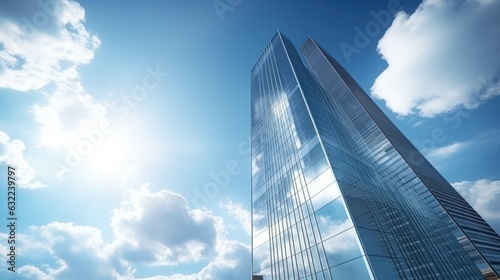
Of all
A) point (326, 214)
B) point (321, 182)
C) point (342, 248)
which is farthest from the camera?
point (321, 182)

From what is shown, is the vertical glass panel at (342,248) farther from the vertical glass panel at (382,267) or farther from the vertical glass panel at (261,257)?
the vertical glass panel at (261,257)

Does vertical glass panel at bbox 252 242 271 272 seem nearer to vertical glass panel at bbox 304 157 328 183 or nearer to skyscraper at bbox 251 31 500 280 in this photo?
skyscraper at bbox 251 31 500 280

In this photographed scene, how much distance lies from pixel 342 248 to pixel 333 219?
2.05 m

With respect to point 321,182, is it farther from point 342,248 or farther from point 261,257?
point 261,257

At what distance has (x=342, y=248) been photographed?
44.2 feet

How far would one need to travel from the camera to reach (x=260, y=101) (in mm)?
47125

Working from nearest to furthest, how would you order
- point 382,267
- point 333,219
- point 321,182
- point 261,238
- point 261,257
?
1. point 382,267
2. point 333,219
3. point 321,182
4. point 261,257
5. point 261,238

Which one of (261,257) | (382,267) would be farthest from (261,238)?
(382,267)

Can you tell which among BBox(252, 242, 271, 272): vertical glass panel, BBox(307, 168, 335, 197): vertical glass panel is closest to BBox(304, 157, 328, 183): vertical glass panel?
BBox(307, 168, 335, 197): vertical glass panel

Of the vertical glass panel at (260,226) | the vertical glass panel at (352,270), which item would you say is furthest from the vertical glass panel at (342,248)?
the vertical glass panel at (260,226)

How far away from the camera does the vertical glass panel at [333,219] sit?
14.2 meters

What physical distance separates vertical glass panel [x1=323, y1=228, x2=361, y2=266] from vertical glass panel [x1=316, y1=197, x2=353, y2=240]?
1.38ft

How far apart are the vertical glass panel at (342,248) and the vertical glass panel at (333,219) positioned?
0.42 m

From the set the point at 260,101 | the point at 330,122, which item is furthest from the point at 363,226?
the point at 260,101
